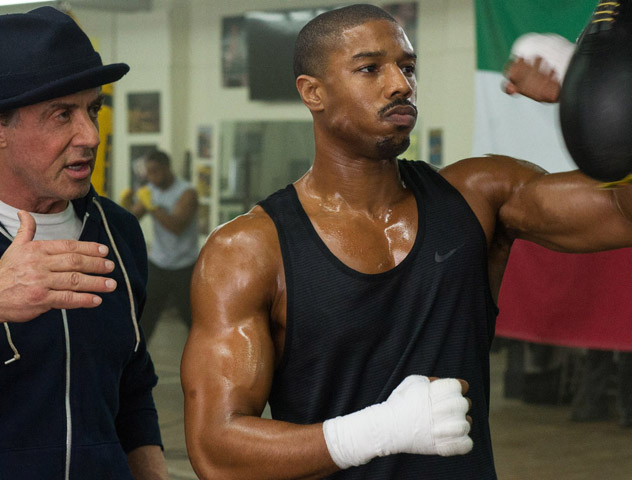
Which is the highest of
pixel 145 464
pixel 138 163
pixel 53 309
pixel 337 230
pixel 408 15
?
pixel 408 15

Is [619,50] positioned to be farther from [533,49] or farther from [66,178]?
[66,178]

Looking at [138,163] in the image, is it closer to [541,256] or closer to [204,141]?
[204,141]

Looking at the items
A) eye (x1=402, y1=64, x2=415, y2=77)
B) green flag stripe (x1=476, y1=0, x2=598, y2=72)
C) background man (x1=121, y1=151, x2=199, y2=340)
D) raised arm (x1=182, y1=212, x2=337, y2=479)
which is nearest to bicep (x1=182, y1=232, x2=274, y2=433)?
raised arm (x1=182, y1=212, x2=337, y2=479)

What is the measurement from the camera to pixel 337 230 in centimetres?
170

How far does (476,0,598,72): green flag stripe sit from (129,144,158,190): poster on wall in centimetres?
308

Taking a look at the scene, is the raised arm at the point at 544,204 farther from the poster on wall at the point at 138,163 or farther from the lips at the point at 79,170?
the poster on wall at the point at 138,163

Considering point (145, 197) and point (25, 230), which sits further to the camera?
point (145, 197)

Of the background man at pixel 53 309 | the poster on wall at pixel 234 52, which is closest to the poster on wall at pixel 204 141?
the poster on wall at pixel 234 52

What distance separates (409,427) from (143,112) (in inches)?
207

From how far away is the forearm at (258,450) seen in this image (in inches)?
58.3

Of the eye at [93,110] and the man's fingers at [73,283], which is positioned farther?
the eye at [93,110]

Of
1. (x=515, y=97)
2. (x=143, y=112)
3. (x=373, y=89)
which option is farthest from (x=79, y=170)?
(x=143, y=112)

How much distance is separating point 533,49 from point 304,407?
77 cm

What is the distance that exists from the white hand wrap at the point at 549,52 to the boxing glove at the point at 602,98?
117mm
